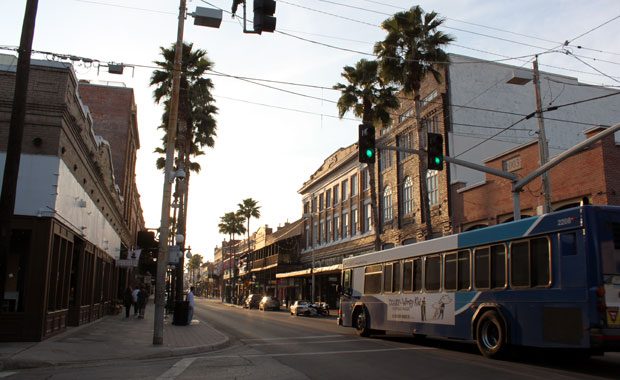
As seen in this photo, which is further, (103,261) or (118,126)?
(118,126)

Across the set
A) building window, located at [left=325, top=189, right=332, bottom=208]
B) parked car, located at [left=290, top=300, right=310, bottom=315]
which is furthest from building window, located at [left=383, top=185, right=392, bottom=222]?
building window, located at [left=325, top=189, right=332, bottom=208]

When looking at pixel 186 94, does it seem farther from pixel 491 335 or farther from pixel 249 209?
pixel 249 209

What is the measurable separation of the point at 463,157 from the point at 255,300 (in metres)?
33.6

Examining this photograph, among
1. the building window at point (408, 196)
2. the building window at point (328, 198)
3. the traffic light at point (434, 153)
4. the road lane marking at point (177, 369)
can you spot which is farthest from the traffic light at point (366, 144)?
the building window at point (328, 198)

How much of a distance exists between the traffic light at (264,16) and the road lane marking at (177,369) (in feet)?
22.1

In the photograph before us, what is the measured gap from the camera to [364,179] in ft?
150

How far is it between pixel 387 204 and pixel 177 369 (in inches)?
1250

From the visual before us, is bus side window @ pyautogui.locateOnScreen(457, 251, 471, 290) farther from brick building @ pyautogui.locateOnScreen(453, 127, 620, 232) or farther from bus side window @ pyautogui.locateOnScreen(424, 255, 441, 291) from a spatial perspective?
brick building @ pyautogui.locateOnScreen(453, 127, 620, 232)

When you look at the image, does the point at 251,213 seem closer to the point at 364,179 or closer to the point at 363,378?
the point at 364,179

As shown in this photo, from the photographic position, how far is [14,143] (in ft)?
34.3

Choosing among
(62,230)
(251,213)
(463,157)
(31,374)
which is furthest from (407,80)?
(251,213)

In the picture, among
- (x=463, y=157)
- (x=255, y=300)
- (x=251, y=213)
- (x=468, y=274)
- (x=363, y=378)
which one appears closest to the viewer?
(x=363, y=378)

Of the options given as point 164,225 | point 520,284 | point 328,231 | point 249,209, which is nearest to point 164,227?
point 164,225

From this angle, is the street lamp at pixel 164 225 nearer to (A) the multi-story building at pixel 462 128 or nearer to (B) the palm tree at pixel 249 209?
→ (A) the multi-story building at pixel 462 128
